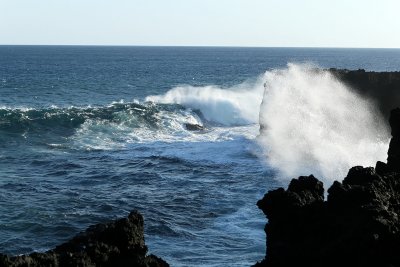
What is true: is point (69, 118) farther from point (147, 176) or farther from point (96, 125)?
point (147, 176)

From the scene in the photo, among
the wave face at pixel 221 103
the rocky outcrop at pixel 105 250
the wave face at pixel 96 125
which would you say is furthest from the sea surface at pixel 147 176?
the rocky outcrop at pixel 105 250

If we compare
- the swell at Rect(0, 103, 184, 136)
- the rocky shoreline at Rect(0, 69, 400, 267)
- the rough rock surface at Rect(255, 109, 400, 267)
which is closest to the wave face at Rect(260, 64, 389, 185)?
the swell at Rect(0, 103, 184, 136)

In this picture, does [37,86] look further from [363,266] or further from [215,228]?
[363,266]

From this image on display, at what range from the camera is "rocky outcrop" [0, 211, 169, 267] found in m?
9.25

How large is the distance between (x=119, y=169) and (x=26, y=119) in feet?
49.7

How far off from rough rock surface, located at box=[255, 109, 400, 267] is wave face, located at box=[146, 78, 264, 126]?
35321 millimetres

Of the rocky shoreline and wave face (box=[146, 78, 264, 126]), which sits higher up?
the rocky shoreline

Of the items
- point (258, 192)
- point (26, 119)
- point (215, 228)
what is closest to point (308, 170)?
point (258, 192)

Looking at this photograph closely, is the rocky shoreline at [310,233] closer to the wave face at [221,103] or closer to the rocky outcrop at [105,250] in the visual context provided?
the rocky outcrop at [105,250]

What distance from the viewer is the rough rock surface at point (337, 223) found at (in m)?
9.45

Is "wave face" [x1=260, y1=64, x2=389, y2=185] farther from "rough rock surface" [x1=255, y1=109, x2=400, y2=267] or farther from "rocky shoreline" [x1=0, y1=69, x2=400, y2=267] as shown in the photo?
"rocky shoreline" [x1=0, y1=69, x2=400, y2=267]

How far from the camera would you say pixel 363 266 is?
9289mm

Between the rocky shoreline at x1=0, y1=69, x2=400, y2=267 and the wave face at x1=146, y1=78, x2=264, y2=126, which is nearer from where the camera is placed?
the rocky shoreline at x1=0, y1=69, x2=400, y2=267

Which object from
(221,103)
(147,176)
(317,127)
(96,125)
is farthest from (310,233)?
(221,103)
